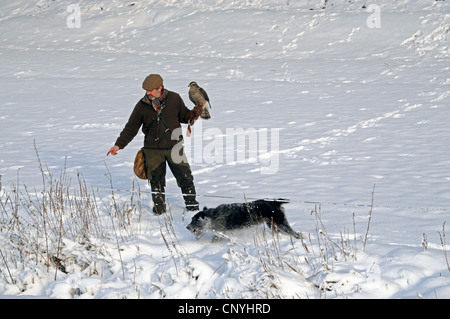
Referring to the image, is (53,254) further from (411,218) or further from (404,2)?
(404,2)

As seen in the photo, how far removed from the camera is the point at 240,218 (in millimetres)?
5312

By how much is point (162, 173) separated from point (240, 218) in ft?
4.57

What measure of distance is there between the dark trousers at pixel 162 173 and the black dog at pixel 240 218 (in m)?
0.85

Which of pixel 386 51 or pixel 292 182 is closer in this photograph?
pixel 292 182

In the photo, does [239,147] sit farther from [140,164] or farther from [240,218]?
[240,218]

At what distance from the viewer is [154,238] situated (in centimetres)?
541

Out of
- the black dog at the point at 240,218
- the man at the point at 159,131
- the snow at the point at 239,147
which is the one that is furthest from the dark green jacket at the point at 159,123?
the black dog at the point at 240,218

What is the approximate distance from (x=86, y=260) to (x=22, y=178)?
13.4 feet

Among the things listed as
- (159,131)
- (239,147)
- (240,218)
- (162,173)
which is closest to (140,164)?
(162,173)

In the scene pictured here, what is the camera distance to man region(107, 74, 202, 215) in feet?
19.3

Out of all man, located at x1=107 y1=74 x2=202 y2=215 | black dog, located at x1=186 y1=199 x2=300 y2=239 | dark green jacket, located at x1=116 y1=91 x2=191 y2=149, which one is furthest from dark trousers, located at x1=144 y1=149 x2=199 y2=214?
black dog, located at x1=186 y1=199 x2=300 y2=239
